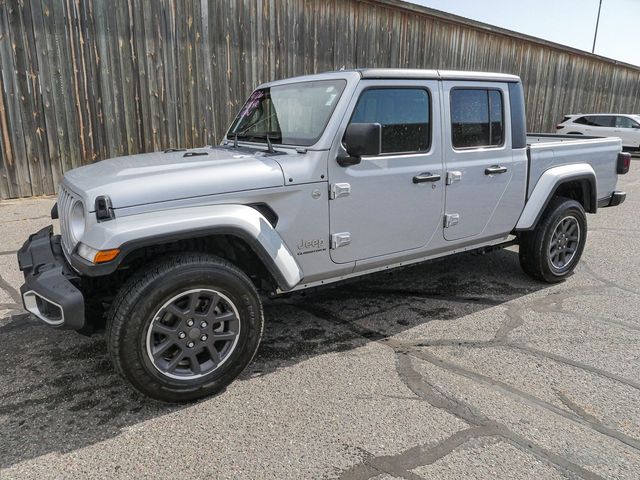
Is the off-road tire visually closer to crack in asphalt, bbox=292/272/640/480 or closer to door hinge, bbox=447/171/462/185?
crack in asphalt, bbox=292/272/640/480

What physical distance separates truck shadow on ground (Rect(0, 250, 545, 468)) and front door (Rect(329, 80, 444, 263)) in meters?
0.44

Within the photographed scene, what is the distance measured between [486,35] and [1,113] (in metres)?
13.0

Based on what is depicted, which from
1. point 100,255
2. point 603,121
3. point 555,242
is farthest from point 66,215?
point 603,121

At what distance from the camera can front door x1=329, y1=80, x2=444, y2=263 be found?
10.9ft

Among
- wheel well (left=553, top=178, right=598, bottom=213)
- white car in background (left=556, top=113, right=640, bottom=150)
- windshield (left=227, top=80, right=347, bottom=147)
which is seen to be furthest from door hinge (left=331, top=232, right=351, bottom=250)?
white car in background (left=556, top=113, right=640, bottom=150)

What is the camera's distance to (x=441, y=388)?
2992 mm

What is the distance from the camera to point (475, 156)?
399cm

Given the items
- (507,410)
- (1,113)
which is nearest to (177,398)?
(507,410)

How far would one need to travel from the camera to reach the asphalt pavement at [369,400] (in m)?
2.34

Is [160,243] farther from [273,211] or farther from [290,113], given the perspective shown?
[290,113]

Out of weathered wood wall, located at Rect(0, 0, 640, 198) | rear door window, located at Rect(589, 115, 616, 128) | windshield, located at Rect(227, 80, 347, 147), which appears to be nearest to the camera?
windshield, located at Rect(227, 80, 347, 147)

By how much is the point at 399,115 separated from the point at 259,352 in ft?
6.64

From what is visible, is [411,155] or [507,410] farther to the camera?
[411,155]

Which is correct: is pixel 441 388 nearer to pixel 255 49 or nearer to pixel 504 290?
pixel 504 290
